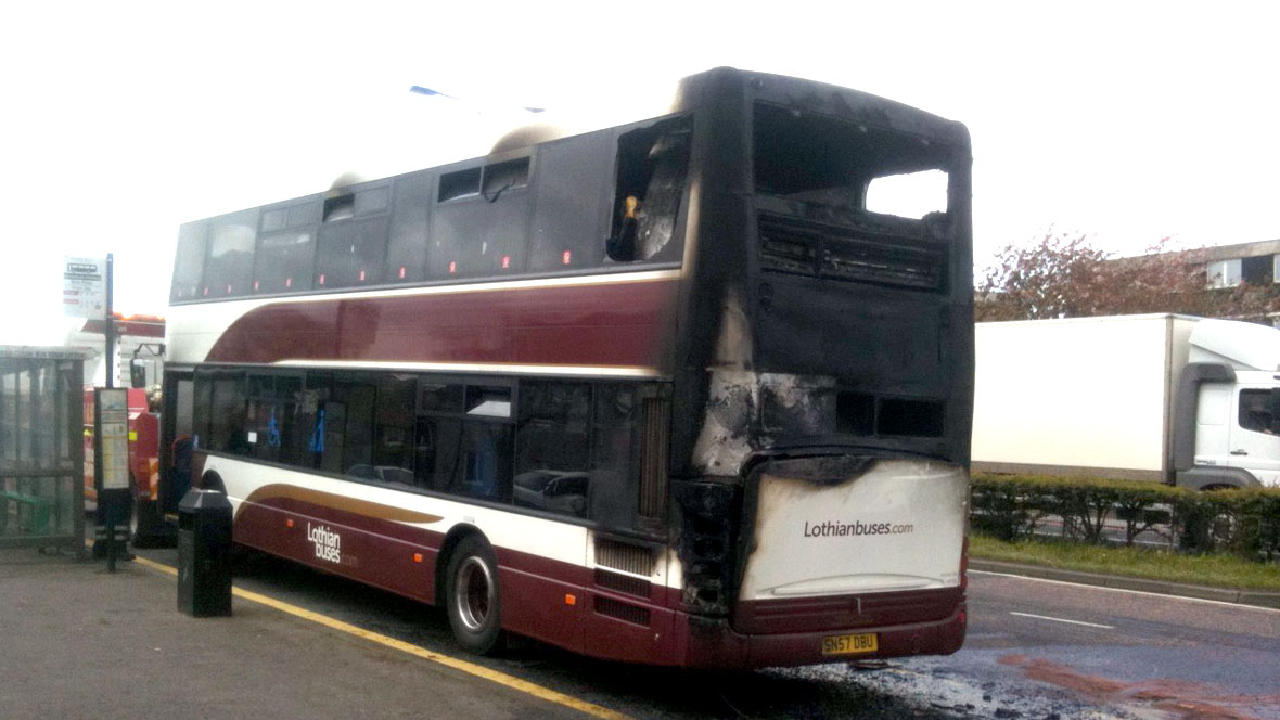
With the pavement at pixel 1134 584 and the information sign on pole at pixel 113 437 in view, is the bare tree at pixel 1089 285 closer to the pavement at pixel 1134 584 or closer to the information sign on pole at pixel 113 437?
the pavement at pixel 1134 584

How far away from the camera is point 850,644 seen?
8.42 m

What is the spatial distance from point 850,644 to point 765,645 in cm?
67

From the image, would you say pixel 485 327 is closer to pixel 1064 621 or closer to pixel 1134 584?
pixel 1064 621

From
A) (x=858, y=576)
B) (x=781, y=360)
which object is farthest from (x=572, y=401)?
(x=858, y=576)

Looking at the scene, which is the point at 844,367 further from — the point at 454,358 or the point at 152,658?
the point at 152,658

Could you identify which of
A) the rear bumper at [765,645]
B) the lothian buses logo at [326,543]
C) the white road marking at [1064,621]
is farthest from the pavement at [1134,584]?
the lothian buses logo at [326,543]

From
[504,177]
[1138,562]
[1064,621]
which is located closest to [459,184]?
[504,177]

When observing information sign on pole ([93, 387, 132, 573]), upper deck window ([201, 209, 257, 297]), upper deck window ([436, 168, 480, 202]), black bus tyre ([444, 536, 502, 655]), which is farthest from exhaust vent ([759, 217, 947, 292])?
information sign on pole ([93, 387, 132, 573])

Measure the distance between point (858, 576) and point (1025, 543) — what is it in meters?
11.0

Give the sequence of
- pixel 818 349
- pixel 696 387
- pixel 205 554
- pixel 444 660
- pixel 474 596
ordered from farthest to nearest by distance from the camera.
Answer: pixel 205 554
pixel 474 596
pixel 444 660
pixel 818 349
pixel 696 387

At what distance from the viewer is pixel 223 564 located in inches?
446

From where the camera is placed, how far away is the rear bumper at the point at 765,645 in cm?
792

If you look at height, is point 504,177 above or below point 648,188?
above

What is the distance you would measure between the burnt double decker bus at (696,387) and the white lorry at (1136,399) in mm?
13309
